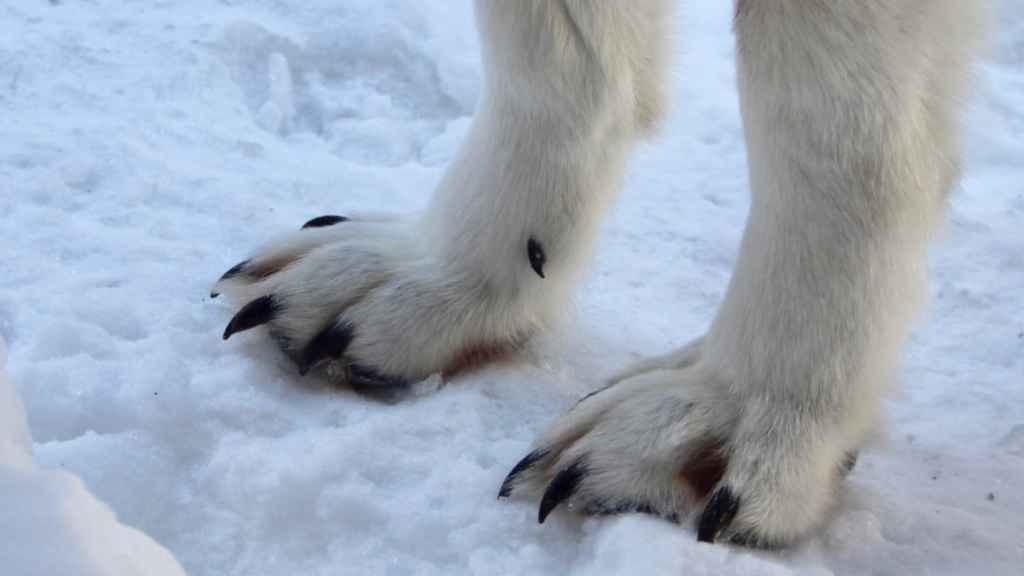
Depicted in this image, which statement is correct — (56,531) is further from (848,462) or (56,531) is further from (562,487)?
(848,462)

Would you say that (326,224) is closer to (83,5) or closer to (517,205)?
(517,205)

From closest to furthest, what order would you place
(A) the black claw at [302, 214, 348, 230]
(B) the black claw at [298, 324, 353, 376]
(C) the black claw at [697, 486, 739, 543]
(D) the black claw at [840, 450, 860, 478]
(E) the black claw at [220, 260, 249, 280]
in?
(C) the black claw at [697, 486, 739, 543]
(D) the black claw at [840, 450, 860, 478]
(B) the black claw at [298, 324, 353, 376]
(E) the black claw at [220, 260, 249, 280]
(A) the black claw at [302, 214, 348, 230]

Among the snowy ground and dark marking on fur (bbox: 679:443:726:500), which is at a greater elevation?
dark marking on fur (bbox: 679:443:726:500)

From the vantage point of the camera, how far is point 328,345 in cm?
185

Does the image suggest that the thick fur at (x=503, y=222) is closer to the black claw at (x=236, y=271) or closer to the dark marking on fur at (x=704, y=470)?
the black claw at (x=236, y=271)

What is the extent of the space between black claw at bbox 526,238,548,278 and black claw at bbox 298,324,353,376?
0.99ft

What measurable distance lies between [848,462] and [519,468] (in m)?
0.47

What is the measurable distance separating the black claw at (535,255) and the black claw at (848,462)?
539 millimetres

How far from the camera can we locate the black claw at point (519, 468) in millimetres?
1615

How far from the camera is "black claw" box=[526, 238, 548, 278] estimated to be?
1.91m

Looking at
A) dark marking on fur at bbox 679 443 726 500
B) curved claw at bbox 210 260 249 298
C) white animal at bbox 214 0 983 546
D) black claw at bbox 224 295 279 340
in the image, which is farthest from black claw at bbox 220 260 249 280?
dark marking on fur at bbox 679 443 726 500

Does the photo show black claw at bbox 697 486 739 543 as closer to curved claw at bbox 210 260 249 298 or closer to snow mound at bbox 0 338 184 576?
snow mound at bbox 0 338 184 576

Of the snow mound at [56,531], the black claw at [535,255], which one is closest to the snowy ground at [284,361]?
the snow mound at [56,531]

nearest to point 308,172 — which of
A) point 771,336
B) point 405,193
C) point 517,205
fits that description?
point 405,193
